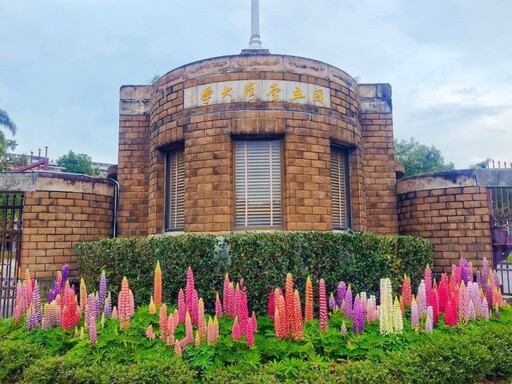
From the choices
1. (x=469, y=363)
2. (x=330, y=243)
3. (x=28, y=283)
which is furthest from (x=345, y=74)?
(x=28, y=283)

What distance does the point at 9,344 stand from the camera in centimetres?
521

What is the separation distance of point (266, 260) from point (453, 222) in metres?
5.21

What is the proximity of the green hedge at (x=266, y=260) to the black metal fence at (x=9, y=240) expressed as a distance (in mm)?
3150

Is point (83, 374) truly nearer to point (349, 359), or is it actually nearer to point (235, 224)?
point (349, 359)

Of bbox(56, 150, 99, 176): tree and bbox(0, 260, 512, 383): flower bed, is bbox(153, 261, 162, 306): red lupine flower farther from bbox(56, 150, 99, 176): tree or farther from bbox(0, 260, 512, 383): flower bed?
bbox(56, 150, 99, 176): tree

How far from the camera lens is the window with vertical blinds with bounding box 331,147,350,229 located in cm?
903

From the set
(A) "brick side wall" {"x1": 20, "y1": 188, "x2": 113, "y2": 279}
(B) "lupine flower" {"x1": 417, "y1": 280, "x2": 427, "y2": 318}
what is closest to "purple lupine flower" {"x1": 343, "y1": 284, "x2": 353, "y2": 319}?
(B) "lupine flower" {"x1": 417, "y1": 280, "x2": 427, "y2": 318}

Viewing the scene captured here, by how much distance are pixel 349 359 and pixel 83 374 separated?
2828mm

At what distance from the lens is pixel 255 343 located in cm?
488

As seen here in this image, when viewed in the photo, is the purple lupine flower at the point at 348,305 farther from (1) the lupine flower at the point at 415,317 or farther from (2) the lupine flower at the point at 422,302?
(2) the lupine flower at the point at 422,302

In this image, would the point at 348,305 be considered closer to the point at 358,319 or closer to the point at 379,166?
the point at 358,319

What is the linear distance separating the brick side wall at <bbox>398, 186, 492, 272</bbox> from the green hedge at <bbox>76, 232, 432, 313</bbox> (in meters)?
2.77

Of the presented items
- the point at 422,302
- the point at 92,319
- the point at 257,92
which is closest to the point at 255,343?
the point at 92,319

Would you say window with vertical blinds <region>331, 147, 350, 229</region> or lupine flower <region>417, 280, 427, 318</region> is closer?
lupine flower <region>417, 280, 427, 318</region>
